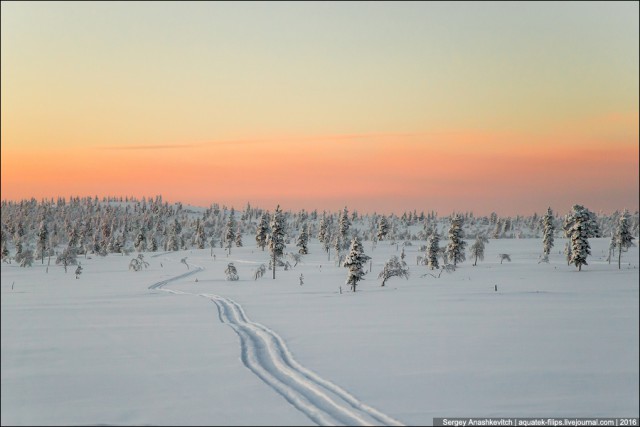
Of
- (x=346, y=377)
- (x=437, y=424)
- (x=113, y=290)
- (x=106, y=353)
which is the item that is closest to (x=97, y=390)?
(x=106, y=353)

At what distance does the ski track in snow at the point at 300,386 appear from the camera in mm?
14109

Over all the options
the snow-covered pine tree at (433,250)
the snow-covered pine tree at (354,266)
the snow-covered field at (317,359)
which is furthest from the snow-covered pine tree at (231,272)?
the snow-covered pine tree at (433,250)

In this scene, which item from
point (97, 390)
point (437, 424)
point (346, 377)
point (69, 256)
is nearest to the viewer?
point (437, 424)

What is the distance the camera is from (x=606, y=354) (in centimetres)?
2086

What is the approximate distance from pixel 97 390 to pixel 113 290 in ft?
141

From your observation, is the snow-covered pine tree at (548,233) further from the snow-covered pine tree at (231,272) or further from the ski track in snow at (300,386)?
the ski track in snow at (300,386)

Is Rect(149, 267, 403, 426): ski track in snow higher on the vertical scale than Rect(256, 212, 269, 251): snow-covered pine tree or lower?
lower

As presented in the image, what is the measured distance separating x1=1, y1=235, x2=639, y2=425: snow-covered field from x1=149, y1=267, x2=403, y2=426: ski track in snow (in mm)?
63

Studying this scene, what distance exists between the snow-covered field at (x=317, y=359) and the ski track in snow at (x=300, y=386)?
63 mm

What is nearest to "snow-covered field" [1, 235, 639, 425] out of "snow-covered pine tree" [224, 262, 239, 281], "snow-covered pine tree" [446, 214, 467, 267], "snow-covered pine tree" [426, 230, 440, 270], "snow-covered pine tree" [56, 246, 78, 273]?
"snow-covered pine tree" [224, 262, 239, 281]

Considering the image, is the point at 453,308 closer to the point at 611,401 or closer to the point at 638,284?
the point at 611,401

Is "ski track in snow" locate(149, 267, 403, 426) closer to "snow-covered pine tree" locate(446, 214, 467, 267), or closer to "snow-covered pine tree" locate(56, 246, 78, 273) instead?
"snow-covered pine tree" locate(446, 214, 467, 267)

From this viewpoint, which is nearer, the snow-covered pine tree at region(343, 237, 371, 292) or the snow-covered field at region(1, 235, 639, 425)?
the snow-covered field at region(1, 235, 639, 425)

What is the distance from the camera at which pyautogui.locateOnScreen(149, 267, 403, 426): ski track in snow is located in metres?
14.1
